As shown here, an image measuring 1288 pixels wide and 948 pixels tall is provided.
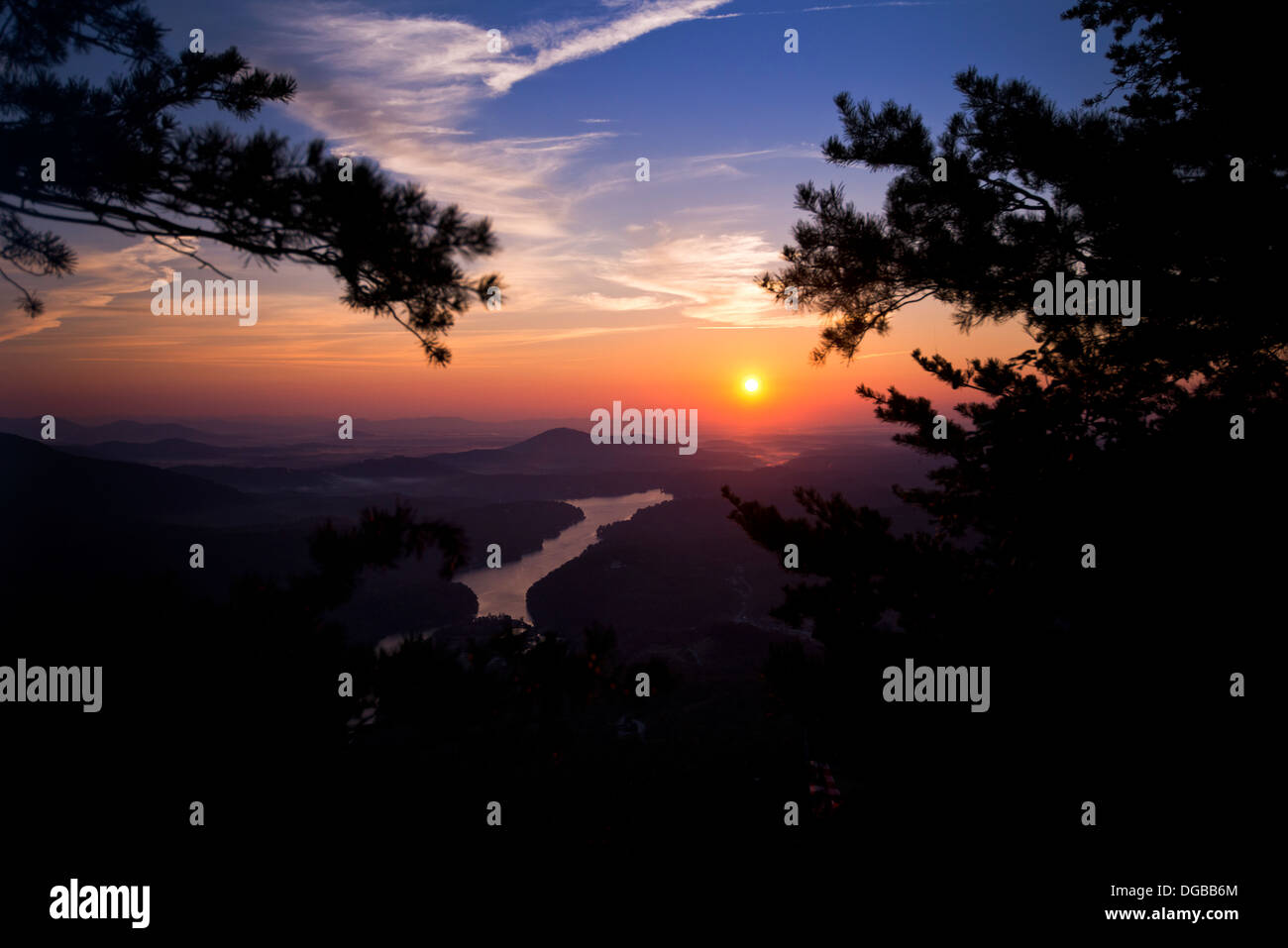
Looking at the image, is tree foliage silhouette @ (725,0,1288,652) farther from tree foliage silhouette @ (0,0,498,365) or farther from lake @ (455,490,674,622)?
lake @ (455,490,674,622)

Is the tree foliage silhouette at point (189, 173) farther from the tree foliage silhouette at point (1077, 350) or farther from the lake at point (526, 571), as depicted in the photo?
the lake at point (526, 571)

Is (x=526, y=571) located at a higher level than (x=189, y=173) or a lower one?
lower

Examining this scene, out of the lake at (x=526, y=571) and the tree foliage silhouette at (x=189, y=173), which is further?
the lake at (x=526, y=571)

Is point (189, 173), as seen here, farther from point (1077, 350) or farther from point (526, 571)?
point (526, 571)

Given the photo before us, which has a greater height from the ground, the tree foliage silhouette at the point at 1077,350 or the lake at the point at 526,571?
the tree foliage silhouette at the point at 1077,350

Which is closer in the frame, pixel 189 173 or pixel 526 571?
pixel 189 173

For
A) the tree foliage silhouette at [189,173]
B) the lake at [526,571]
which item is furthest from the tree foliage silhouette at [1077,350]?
the lake at [526,571]

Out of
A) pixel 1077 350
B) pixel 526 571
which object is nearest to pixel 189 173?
pixel 1077 350
